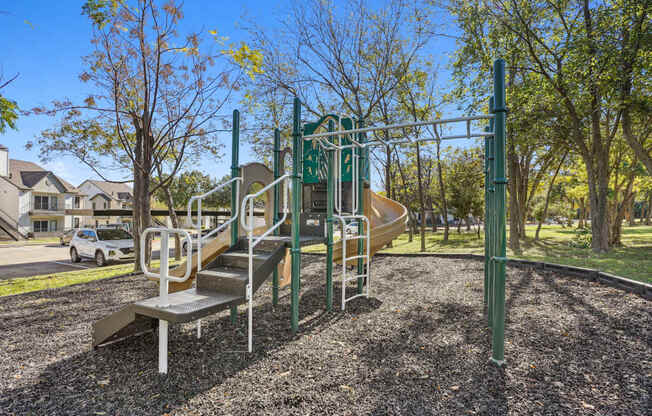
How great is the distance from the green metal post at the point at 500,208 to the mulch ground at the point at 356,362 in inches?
10.2

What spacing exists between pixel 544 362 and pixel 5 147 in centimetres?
4165

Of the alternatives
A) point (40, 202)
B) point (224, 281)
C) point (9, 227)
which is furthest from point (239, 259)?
point (40, 202)

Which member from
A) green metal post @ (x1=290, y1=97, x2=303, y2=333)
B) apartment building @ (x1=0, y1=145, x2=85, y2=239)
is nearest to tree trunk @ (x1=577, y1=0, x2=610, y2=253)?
green metal post @ (x1=290, y1=97, x2=303, y2=333)

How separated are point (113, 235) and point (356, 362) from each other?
1453 cm

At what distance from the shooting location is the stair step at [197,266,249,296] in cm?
353

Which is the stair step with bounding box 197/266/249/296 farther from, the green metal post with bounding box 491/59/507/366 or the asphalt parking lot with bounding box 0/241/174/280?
the asphalt parking lot with bounding box 0/241/174/280

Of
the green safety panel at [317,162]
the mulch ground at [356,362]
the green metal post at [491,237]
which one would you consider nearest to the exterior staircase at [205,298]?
the mulch ground at [356,362]

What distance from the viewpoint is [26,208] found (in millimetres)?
30953

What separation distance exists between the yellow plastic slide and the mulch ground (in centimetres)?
149

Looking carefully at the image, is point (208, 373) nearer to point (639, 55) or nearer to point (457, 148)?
point (639, 55)

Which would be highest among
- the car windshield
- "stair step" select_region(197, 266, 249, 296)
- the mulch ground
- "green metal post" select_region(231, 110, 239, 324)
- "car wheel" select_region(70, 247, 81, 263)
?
"green metal post" select_region(231, 110, 239, 324)

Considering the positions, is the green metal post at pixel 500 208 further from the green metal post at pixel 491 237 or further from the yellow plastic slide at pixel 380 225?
the yellow plastic slide at pixel 380 225

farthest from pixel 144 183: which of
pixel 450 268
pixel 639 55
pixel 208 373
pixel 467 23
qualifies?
pixel 639 55

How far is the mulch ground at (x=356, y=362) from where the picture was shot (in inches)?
102
